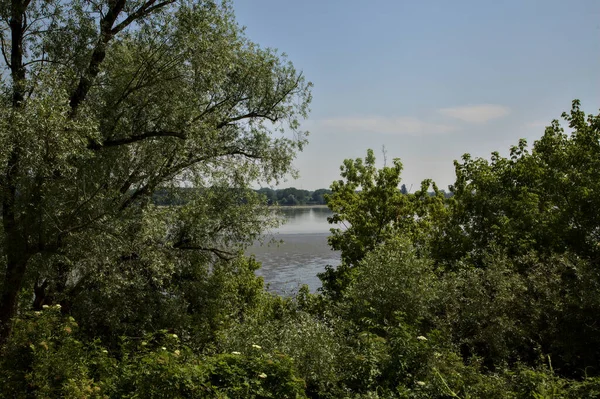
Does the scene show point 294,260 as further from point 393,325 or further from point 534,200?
point 393,325

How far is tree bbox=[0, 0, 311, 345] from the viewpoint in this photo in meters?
7.41

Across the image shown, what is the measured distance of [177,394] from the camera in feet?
16.1

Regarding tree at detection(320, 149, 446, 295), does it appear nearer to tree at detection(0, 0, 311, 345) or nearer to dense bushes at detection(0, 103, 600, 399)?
dense bushes at detection(0, 103, 600, 399)

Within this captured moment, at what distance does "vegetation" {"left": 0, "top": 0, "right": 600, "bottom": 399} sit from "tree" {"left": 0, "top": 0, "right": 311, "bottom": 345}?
4 centimetres

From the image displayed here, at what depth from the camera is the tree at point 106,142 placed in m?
7.41

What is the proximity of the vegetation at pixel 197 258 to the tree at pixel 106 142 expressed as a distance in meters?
0.04

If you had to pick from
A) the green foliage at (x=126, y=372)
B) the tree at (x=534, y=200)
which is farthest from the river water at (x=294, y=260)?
the green foliage at (x=126, y=372)

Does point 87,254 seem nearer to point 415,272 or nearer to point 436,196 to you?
point 415,272

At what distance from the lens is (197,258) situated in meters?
12.2

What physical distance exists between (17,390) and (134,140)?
16.0ft

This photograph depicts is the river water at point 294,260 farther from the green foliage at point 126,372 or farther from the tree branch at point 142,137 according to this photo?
the green foliage at point 126,372

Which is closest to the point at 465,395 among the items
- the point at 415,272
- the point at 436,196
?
the point at 415,272

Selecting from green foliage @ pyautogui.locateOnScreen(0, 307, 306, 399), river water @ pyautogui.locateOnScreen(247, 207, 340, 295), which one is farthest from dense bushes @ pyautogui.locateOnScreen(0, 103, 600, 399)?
river water @ pyautogui.locateOnScreen(247, 207, 340, 295)

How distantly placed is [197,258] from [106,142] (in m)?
4.16
